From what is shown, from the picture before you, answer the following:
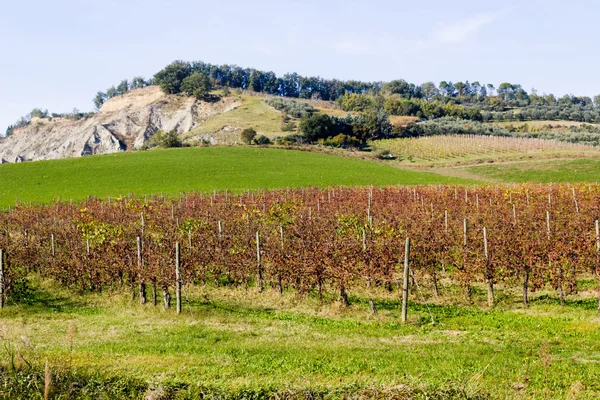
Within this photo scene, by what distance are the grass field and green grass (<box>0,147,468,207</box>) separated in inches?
1282

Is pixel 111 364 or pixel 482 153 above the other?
pixel 482 153

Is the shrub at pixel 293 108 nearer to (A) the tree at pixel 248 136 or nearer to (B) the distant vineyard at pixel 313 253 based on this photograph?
(A) the tree at pixel 248 136

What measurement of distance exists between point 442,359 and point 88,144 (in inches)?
5248

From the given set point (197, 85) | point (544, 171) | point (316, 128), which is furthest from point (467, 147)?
point (197, 85)

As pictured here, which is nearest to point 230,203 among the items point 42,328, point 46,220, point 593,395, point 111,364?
point 46,220

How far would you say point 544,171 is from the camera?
57.6 metres

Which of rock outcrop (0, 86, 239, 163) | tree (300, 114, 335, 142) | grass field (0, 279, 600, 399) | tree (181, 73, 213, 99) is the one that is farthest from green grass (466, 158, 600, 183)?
tree (181, 73, 213, 99)

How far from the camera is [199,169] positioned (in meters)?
58.7

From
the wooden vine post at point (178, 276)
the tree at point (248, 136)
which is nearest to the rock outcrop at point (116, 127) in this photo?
the tree at point (248, 136)

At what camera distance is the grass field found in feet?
24.9

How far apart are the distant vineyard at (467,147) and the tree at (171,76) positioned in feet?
253

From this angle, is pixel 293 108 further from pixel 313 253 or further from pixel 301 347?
pixel 301 347

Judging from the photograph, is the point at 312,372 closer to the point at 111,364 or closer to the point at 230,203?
the point at 111,364

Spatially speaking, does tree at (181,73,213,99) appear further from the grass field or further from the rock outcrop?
the grass field
